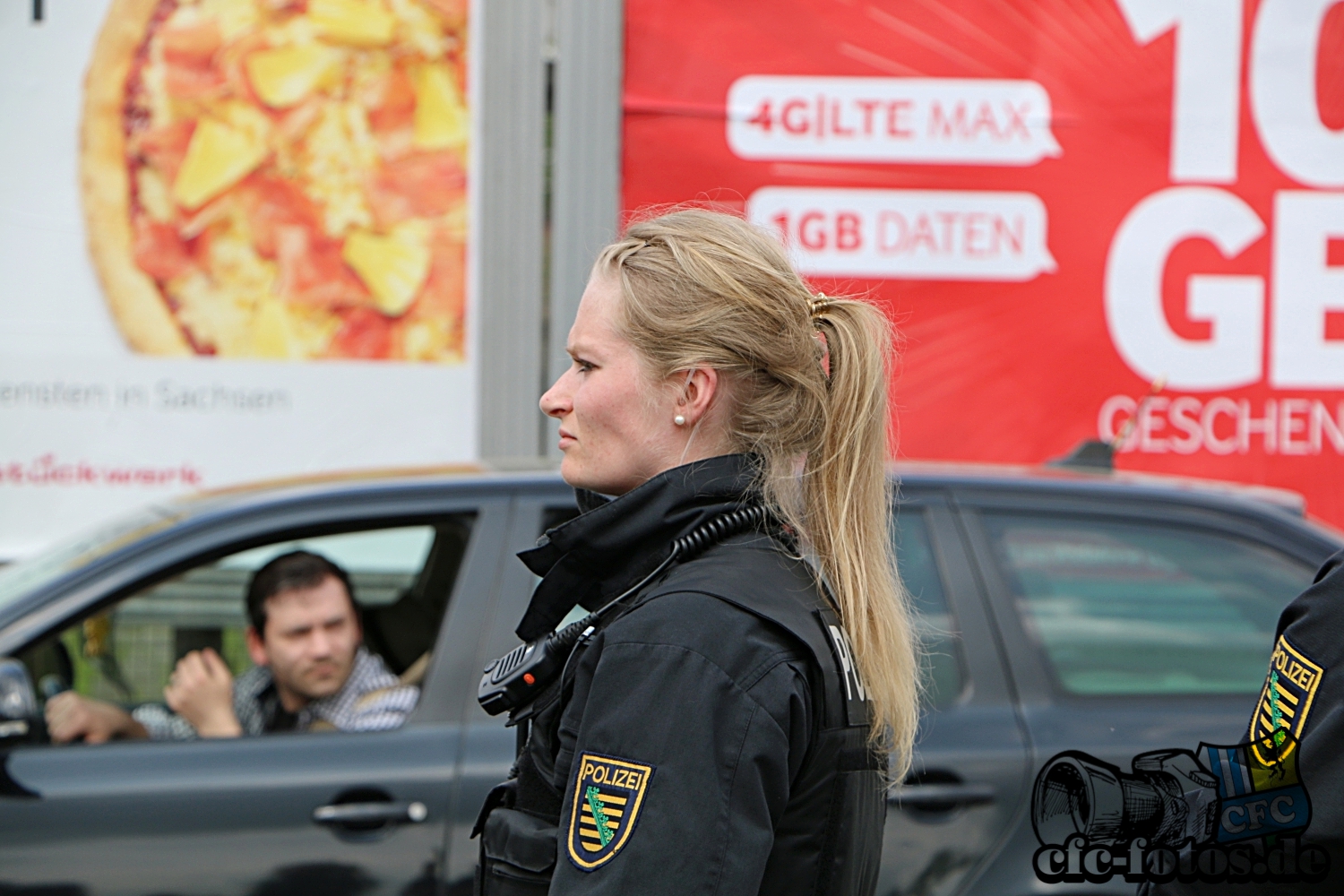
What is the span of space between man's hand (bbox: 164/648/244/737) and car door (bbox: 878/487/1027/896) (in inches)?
58.5

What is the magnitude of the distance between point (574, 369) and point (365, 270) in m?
4.44

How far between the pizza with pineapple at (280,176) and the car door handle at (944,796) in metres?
3.65

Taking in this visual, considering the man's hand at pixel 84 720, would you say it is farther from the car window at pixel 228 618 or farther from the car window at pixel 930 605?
the car window at pixel 930 605

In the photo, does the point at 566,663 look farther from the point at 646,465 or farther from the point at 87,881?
the point at 87,881

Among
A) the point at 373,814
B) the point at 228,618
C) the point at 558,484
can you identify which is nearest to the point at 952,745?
the point at 558,484

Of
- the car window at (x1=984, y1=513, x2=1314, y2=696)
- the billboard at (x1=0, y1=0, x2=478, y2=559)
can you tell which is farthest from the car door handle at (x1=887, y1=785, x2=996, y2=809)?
the billboard at (x1=0, y1=0, x2=478, y2=559)

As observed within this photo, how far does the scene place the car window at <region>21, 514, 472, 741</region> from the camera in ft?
10.6

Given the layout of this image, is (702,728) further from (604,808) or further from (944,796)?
(944,796)

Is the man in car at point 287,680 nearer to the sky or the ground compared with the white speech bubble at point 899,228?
nearer to the ground

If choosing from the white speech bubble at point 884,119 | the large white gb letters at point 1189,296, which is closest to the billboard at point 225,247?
the white speech bubble at point 884,119

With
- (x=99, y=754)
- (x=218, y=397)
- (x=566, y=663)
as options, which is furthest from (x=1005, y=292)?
(x=566, y=663)

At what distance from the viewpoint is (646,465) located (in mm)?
1515

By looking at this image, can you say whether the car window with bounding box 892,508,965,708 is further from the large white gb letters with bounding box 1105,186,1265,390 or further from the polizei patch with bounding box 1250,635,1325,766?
the large white gb letters with bounding box 1105,186,1265,390

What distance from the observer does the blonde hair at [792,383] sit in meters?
1.47
